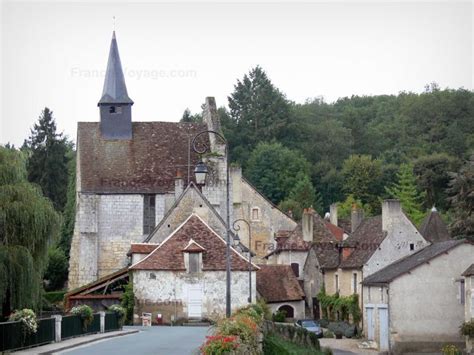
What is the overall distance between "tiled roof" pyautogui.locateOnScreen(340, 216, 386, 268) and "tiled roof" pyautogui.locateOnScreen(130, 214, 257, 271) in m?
7.44

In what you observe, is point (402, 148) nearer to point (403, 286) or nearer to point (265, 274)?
point (265, 274)

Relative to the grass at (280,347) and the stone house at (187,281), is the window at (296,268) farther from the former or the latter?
the grass at (280,347)

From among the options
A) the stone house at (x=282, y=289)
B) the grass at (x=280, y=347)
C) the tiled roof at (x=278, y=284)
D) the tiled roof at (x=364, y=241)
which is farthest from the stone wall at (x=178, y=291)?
the grass at (x=280, y=347)

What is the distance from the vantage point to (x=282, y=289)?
64.6 metres

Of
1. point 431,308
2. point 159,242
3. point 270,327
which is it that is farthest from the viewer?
point 159,242

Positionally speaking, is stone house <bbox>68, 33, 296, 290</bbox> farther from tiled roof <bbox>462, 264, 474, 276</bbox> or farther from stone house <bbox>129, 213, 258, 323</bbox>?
tiled roof <bbox>462, 264, 474, 276</bbox>

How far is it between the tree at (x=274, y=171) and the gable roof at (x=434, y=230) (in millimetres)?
34325

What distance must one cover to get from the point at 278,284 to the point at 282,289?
0.42m

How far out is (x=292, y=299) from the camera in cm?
6469

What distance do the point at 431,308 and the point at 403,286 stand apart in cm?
163

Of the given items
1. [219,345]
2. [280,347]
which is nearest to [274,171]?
[280,347]

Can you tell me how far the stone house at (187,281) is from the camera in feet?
176

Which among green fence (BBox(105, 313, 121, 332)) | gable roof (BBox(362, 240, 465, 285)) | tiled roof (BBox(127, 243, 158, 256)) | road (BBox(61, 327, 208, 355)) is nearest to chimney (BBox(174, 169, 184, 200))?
tiled roof (BBox(127, 243, 158, 256))

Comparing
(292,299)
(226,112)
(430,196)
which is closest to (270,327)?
(292,299)
